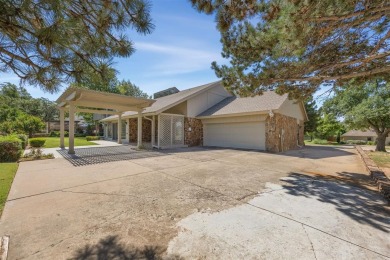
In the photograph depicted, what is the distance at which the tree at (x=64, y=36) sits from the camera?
7.06 feet

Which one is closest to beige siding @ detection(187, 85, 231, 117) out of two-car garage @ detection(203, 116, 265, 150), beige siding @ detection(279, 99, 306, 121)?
two-car garage @ detection(203, 116, 265, 150)

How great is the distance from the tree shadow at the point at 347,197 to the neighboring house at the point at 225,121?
677 cm

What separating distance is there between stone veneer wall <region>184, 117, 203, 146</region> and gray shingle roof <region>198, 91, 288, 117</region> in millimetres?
847

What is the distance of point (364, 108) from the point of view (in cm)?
1717

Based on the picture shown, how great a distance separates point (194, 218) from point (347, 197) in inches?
151

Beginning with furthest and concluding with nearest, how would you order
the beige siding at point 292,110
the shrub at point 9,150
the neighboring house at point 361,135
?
the neighboring house at point 361,135 < the beige siding at point 292,110 < the shrub at point 9,150

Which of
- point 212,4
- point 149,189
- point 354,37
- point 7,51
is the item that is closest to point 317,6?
point 212,4

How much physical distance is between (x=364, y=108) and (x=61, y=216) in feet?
73.0

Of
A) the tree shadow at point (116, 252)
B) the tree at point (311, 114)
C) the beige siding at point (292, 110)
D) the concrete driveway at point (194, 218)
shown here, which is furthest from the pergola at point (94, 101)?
the tree at point (311, 114)

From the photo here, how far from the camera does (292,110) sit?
16.5m

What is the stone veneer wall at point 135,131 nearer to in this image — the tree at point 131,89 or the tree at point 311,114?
the tree at point 131,89

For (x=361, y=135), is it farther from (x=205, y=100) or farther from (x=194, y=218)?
(x=194, y=218)

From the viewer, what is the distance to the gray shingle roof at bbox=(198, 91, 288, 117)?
12925 mm

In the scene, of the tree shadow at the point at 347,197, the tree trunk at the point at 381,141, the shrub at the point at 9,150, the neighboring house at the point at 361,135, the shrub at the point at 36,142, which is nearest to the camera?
the tree shadow at the point at 347,197
